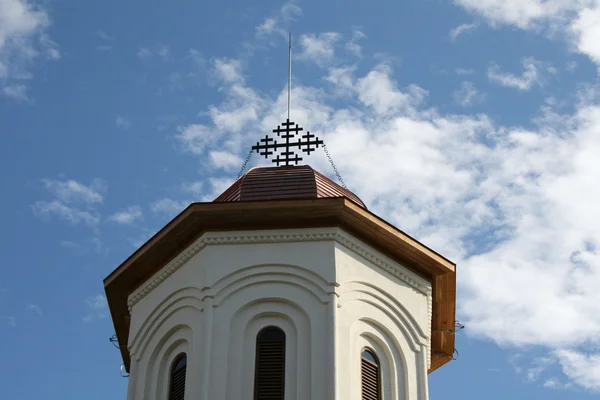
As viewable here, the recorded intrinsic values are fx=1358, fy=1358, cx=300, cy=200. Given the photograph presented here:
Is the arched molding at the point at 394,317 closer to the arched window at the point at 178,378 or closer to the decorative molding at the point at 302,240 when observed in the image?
the decorative molding at the point at 302,240

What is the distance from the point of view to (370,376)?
22141 millimetres

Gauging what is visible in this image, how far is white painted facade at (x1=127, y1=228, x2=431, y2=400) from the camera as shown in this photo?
70.5ft

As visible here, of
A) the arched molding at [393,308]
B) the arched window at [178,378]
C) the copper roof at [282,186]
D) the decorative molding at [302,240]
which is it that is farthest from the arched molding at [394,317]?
the arched window at [178,378]

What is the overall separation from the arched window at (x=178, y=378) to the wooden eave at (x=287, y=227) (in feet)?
6.25

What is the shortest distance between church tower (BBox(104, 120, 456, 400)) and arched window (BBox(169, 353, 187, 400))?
0.03m

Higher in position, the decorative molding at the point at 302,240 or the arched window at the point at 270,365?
→ the decorative molding at the point at 302,240

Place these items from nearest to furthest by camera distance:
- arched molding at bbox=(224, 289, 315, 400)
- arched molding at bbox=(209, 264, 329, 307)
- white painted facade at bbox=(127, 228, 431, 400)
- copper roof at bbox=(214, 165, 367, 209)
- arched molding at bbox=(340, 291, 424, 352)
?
arched molding at bbox=(224, 289, 315, 400), white painted facade at bbox=(127, 228, 431, 400), arched molding at bbox=(209, 264, 329, 307), arched molding at bbox=(340, 291, 424, 352), copper roof at bbox=(214, 165, 367, 209)

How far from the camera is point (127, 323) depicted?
25.0m

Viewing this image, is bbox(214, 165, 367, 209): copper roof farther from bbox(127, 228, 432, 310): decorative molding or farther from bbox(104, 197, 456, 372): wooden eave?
bbox(127, 228, 432, 310): decorative molding

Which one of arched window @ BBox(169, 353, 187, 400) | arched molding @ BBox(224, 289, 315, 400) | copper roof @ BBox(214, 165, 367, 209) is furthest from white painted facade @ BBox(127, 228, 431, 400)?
copper roof @ BBox(214, 165, 367, 209)

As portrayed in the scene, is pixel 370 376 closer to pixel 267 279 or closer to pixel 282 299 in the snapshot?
pixel 282 299

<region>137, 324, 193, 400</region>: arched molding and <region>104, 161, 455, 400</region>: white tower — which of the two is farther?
<region>137, 324, 193, 400</region>: arched molding

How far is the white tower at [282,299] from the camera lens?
2156 centimetres

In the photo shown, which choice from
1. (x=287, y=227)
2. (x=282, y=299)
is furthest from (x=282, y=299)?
(x=287, y=227)
